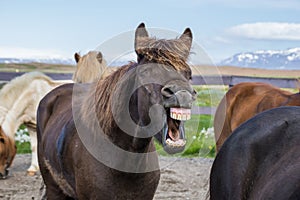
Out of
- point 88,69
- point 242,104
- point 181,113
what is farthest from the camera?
point 242,104

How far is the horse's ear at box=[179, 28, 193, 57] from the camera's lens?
9.93ft

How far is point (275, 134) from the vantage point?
2744 mm

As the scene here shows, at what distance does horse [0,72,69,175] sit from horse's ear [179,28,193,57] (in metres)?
5.15

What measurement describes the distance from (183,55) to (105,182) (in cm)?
94

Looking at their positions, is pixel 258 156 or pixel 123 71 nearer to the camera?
pixel 258 156

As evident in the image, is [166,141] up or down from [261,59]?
up

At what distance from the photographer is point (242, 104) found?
6.96 m

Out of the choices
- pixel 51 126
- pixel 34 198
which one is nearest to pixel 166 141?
pixel 51 126

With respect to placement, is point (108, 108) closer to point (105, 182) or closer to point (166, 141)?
point (105, 182)

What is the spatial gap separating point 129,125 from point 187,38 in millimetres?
628

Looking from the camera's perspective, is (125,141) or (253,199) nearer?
(253,199)

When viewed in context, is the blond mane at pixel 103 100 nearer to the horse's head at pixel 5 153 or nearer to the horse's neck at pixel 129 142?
the horse's neck at pixel 129 142

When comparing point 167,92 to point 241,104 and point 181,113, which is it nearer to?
point 181,113

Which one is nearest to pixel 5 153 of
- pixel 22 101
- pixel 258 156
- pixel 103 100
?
pixel 22 101
